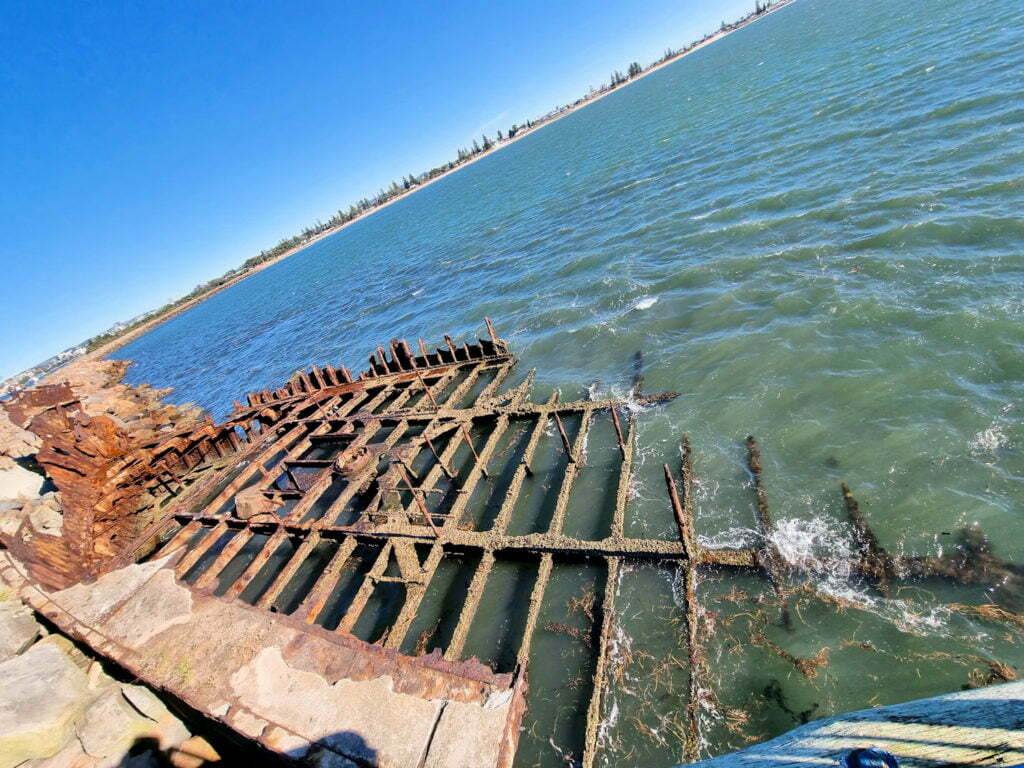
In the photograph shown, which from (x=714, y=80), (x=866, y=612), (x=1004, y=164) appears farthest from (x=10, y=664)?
→ (x=714, y=80)

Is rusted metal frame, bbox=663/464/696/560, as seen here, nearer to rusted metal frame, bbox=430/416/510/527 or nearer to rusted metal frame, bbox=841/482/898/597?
rusted metal frame, bbox=841/482/898/597

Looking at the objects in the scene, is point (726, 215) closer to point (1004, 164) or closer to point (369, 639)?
point (1004, 164)

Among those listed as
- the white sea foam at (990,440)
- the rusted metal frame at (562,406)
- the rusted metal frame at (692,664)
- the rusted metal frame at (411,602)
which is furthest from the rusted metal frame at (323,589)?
the white sea foam at (990,440)

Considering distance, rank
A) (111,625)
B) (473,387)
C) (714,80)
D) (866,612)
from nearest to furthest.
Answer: (866,612) < (111,625) < (473,387) < (714,80)

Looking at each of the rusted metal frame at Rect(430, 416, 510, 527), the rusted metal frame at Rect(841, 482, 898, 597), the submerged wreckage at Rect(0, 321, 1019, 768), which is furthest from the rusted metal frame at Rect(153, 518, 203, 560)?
the rusted metal frame at Rect(841, 482, 898, 597)

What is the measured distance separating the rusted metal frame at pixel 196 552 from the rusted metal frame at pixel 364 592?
4037 mm

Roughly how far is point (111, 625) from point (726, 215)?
976 inches

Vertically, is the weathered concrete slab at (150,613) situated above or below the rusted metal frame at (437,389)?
above

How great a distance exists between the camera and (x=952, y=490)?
7012 mm

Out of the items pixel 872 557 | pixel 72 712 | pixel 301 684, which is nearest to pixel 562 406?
pixel 872 557

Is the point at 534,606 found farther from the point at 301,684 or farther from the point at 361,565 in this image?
the point at 361,565

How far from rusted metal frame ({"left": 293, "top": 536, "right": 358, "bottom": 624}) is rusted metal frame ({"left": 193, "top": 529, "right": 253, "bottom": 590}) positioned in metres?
2.28

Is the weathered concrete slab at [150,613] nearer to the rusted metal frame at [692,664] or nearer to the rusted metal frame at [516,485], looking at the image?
the rusted metal frame at [516,485]

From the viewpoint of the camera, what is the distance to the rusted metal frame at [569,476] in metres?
8.21
